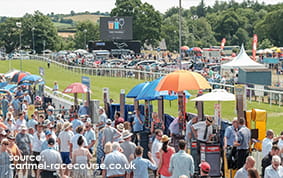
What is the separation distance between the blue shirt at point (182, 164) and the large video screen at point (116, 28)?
7630 centimetres

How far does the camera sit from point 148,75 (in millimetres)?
43281

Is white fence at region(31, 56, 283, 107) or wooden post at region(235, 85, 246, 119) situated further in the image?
white fence at region(31, 56, 283, 107)

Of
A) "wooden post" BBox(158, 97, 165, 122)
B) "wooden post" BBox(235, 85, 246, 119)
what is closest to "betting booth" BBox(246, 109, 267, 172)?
"wooden post" BBox(235, 85, 246, 119)

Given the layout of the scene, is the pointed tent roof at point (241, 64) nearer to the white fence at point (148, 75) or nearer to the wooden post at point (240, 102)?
the white fence at point (148, 75)

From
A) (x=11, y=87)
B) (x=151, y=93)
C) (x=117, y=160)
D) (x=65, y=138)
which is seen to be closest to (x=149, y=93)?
(x=151, y=93)

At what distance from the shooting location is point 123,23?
8681 centimetres

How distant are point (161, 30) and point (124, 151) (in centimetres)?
11079

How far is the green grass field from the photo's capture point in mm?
24016

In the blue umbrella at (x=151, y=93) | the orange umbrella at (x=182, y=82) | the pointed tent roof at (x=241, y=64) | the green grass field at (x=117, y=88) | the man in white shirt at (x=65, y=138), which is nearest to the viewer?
the man in white shirt at (x=65, y=138)

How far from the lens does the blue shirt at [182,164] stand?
34.3 ft

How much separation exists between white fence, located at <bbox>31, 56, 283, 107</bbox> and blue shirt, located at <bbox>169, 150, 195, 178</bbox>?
1402cm

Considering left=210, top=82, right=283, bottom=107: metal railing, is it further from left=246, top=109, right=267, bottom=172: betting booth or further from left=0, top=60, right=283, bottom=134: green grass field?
left=246, top=109, right=267, bottom=172: betting booth

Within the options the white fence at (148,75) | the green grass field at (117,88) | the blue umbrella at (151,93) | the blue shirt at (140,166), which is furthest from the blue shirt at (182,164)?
the white fence at (148,75)

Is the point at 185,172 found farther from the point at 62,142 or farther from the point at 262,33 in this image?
the point at 262,33
